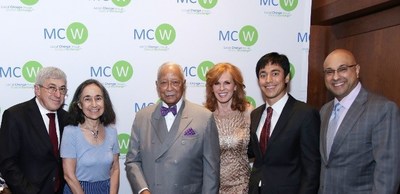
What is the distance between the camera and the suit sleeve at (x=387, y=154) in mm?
2346

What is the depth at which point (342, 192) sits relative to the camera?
2.52m

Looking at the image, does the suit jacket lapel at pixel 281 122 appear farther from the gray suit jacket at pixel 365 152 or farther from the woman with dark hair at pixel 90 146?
the woman with dark hair at pixel 90 146

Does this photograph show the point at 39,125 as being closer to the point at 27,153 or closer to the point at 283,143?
the point at 27,153

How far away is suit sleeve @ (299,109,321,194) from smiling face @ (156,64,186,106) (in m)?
0.84

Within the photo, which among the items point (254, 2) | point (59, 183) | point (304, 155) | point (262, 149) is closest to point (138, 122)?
point (59, 183)

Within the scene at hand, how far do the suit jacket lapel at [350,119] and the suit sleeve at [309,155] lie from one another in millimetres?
111

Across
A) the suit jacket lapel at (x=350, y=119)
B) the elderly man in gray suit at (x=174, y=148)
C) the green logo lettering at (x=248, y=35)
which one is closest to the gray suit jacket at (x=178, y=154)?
the elderly man in gray suit at (x=174, y=148)

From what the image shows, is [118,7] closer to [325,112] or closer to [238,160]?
[238,160]

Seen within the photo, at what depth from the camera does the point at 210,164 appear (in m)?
2.75

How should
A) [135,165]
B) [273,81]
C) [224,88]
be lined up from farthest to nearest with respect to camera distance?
[224,88]
[135,165]
[273,81]

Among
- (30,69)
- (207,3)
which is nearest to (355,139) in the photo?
(207,3)

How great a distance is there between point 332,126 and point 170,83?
42.6 inches

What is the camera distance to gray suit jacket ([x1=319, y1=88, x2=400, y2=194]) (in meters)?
2.35

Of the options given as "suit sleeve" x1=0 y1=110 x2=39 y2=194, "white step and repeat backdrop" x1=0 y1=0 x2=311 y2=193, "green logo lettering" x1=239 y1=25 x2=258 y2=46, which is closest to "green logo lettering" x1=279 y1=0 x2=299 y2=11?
"white step and repeat backdrop" x1=0 y1=0 x2=311 y2=193
